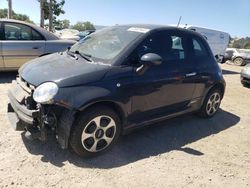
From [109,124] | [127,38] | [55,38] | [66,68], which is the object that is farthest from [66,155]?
[55,38]

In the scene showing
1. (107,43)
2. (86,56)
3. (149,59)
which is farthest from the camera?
(107,43)

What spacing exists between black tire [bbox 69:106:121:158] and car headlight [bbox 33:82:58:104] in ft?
1.40

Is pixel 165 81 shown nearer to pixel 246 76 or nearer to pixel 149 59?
pixel 149 59

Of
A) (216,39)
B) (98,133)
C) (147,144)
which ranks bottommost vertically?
(216,39)

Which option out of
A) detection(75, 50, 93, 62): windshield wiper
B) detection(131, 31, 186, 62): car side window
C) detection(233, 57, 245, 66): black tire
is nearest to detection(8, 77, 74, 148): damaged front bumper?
detection(75, 50, 93, 62): windshield wiper

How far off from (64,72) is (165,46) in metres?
1.74

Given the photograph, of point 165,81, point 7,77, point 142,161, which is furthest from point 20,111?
point 7,77

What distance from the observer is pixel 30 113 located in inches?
136

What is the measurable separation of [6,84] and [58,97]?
4306mm

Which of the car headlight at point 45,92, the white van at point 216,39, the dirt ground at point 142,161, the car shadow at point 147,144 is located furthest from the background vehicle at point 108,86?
the white van at point 216,39

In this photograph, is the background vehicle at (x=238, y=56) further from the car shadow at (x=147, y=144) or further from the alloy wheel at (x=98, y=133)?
the alloy wheel at (x=98, y=133)

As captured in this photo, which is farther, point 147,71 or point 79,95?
point 147,71

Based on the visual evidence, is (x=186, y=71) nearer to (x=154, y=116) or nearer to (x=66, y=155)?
(x=154, y=116)

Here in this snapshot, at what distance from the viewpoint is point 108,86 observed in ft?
12.1
